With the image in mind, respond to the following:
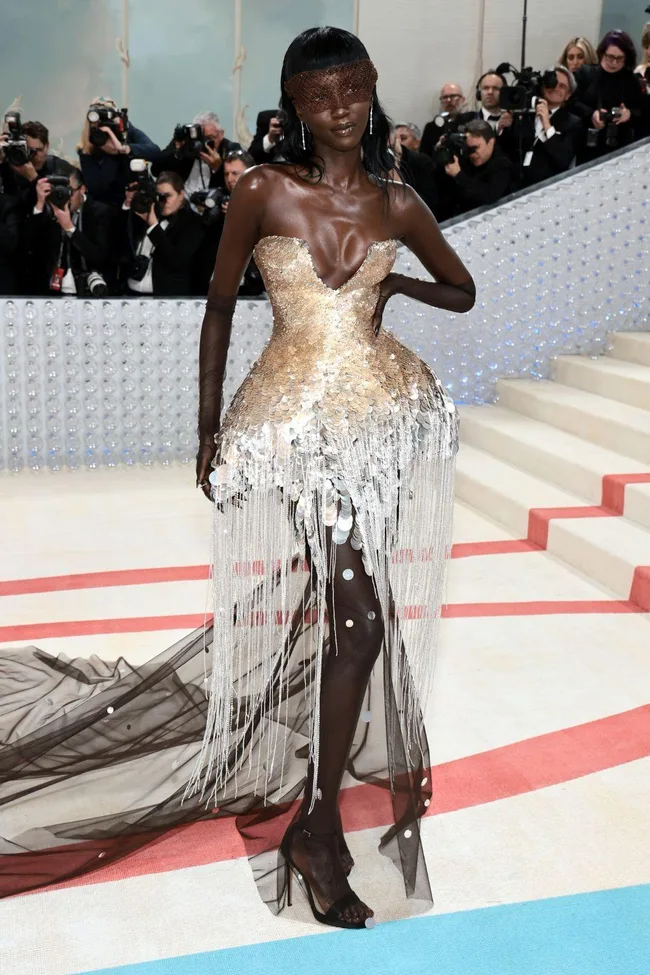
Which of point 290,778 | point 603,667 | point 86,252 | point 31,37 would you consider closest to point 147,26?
point 31,37

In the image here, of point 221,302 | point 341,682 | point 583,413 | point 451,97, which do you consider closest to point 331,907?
point 341,682

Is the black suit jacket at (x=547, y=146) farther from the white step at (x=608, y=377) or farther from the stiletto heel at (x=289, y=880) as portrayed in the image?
the stiletto heel at (x=289, y=880)

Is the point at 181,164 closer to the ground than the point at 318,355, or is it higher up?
higher up

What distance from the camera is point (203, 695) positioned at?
8.71 ft

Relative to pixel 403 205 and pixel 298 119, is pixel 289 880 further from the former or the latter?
pixel 298 119

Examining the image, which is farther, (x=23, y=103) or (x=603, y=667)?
(x=23, y=103)

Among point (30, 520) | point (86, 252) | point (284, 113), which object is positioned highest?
point (284, 113)

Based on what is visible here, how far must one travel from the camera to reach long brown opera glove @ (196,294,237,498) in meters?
2.15

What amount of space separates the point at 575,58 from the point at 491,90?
1.95 feet

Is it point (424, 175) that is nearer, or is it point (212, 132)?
point (212, 132)

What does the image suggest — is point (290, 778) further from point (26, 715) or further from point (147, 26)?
point (147, 26)

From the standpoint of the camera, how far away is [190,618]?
369 cm

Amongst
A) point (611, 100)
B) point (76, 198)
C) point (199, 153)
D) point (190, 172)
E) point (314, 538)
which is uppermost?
point (611, 100)

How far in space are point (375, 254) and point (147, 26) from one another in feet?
22.3
